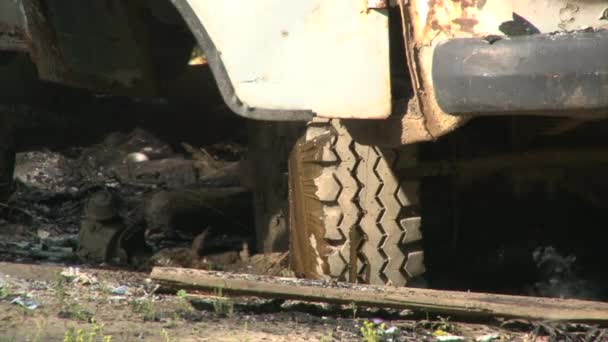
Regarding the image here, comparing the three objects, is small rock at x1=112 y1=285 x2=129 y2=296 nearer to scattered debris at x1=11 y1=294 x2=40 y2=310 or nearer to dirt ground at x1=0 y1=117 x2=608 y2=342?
dirt ground at x1=0 y1=117 x2=608 y2=342

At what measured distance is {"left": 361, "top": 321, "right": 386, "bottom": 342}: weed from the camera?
3.41 metres

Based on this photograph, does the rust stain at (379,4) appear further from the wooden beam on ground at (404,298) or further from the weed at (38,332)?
the weed at (38,332)

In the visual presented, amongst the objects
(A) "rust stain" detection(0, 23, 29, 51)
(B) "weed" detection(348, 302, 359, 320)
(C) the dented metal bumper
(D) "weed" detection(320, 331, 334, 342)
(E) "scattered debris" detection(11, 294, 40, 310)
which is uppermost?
(A) "rust stain" detection(0, 23, 29, 51)

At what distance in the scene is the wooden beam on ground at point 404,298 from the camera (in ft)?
12.2

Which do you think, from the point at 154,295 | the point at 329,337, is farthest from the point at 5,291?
the point at 329,337

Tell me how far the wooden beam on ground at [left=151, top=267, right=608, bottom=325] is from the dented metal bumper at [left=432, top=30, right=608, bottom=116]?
583mm

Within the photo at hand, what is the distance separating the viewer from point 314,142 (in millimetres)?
4324

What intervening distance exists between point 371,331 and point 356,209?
886 mm

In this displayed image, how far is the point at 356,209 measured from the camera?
4.28 metres

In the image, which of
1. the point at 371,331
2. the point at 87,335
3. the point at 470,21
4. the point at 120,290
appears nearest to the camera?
the point at 87,335

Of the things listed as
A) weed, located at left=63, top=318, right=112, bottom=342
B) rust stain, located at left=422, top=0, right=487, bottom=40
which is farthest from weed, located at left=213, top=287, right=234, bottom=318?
rust stain, located at left=422, top=0, right=487, bottom=40

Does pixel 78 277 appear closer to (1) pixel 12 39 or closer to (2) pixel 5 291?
(2) pixel 5 291

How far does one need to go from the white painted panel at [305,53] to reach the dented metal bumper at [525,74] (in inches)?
9.4

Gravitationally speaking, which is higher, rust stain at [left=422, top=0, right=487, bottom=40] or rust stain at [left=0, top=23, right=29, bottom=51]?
rust stain at [left=0, top=23, right=29, bottom=51]
